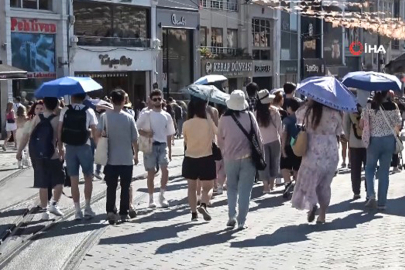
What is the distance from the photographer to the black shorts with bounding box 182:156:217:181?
10.9 meters

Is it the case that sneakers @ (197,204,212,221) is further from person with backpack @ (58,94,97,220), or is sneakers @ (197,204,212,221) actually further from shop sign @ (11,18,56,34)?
shop sign @ (11,18,56,34)

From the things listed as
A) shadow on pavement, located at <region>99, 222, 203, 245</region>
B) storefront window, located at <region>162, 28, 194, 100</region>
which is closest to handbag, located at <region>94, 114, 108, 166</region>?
shadow on pavement, located at <region>99, 222, 203, 245</region>

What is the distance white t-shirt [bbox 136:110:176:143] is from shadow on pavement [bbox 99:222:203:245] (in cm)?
185

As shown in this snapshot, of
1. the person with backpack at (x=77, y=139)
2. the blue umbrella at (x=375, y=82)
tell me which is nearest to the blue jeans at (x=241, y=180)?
the person with backpack at (x=77, y=139)

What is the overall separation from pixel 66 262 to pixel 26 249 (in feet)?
3.12

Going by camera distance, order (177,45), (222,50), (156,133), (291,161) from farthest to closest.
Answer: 1. (222,50)
2. (177,45)
3. (291,161)
4. (156,133)

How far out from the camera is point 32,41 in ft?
109

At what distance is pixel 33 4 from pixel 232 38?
19048mm

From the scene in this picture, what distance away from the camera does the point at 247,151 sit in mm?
10172

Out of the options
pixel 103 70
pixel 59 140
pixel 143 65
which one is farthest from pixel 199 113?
pixel 143 65

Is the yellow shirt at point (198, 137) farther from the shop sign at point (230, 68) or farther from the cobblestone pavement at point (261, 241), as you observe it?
the shop sign at point (230, 68)

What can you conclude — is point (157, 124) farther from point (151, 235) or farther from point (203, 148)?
point (151, 235)

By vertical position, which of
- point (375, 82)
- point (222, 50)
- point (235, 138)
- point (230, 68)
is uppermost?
point (222, 50)

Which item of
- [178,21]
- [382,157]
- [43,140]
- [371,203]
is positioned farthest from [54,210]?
[178,21]
